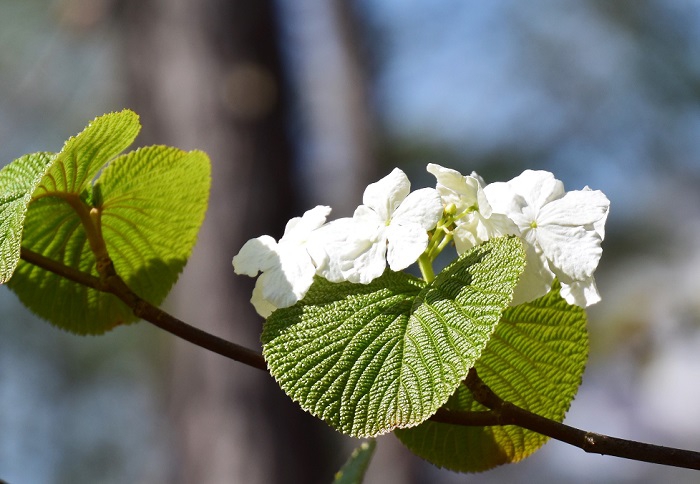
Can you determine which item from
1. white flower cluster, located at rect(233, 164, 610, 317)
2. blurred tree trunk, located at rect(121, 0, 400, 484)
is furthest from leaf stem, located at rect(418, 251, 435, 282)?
blurred tree trunk, located at rect(121, 0, 400, 484)

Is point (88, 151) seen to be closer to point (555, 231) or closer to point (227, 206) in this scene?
point (555, 231)

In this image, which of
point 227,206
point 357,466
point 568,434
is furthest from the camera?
point 227,206

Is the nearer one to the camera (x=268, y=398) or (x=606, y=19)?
(x=268, y=398)

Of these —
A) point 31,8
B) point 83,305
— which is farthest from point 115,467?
point 83,305

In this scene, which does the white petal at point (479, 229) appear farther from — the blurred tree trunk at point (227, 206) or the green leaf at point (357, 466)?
the blurred tree trunk at point (227, 206)

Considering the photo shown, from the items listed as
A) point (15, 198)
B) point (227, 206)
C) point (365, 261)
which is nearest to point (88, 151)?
point (15, 198)

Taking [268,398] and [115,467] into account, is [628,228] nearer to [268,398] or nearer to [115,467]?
[268,398]
